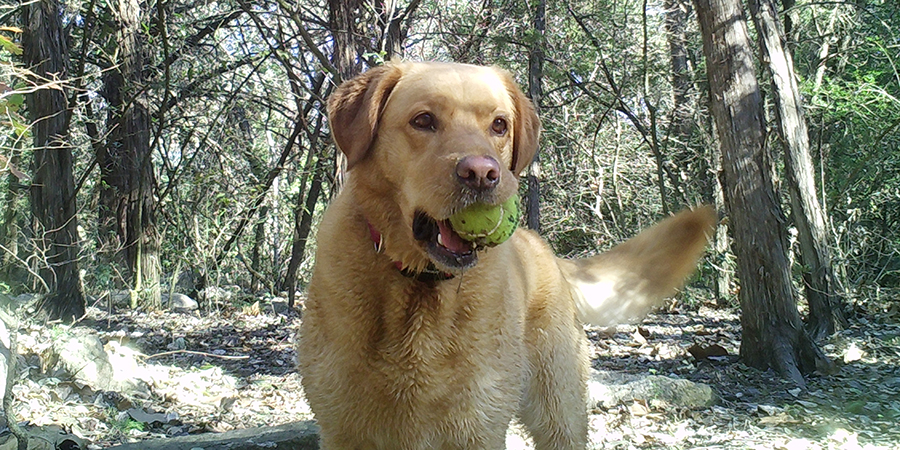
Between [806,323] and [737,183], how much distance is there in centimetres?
160

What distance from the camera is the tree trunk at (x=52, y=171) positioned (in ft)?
22.6

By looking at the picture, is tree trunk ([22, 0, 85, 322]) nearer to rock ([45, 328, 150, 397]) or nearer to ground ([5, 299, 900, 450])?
ground ([5, 299, 900, 450])

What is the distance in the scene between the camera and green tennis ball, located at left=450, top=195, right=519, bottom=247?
2.29 metres

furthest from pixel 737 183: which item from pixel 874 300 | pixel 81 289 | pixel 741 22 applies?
pixel 81 289

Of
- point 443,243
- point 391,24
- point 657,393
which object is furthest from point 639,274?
point 391,24

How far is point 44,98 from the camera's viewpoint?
692 cm

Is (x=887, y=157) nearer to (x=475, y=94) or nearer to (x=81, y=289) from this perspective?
(x=475, y=94)

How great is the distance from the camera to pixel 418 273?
102 inches

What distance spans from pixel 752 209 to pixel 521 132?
3.06 meters

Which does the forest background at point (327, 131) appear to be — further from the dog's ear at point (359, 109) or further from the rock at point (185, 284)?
the dog's ear at point (359, 109)

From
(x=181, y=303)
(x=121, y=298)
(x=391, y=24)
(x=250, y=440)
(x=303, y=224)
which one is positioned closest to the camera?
(x=250, y=440)

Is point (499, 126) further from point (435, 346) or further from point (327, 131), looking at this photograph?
point (327, 131)

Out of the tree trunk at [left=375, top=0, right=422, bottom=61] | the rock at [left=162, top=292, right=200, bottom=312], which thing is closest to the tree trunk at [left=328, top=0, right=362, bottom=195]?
the tree trunk at [left=375, top=0, right=422, bottom=61]

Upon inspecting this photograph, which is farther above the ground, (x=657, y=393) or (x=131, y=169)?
(x=131, y=169)
